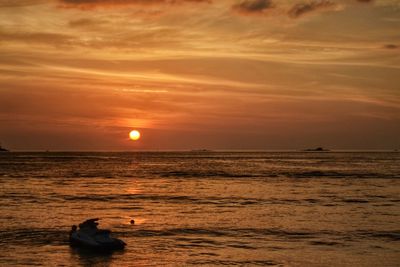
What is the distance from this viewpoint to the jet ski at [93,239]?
35.7m

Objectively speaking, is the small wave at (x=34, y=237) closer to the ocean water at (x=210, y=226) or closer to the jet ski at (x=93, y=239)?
the ocean water at (x=210, y=226)

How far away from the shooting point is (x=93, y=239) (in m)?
36.2

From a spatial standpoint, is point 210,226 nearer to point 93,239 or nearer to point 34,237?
point 93,239

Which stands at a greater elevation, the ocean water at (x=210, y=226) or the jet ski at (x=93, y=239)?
the jet ski at (x=93, y=239)

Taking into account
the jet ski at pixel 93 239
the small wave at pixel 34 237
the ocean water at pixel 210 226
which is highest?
the jet ski at pixel 93 239

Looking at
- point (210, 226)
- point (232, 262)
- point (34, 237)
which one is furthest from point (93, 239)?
point (210, 226)

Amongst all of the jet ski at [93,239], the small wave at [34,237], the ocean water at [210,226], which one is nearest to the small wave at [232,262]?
the ocean water at [210,226]

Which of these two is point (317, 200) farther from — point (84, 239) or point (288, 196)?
point (84, 239)

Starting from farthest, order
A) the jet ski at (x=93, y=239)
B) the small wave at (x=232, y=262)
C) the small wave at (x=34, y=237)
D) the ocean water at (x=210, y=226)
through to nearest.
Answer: the small wave at (x=34, y=237) → the jet ski at (x=93, y=239) → the ocean water at (x=210, y=226) → the small wave at (x=232, y=262)

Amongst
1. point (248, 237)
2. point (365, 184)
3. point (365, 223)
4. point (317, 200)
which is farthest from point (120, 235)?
point (365, 184)

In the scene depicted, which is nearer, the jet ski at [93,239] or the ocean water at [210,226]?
the ocean water at [210,226]

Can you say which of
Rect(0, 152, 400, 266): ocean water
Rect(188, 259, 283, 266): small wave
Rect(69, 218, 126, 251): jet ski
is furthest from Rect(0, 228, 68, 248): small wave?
Rect(188, 259, 283, 266): small wave

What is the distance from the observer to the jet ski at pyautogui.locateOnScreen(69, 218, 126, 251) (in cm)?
3572

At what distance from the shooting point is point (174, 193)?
7894 cm
